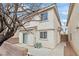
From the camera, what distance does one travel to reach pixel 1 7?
6.08 feet

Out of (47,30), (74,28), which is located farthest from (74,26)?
(47,30)

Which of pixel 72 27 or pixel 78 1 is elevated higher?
pixel 78 1

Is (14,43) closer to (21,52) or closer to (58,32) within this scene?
(21,52)

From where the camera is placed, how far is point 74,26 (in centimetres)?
183

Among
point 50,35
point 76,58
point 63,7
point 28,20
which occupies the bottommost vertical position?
point 76,58

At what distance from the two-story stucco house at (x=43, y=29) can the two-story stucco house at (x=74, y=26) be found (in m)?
0.14

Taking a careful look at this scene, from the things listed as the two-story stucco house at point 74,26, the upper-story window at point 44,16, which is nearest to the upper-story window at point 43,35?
the upper-story window at point 44,16

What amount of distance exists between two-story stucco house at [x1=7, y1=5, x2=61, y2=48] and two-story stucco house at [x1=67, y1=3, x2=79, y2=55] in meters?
0.14

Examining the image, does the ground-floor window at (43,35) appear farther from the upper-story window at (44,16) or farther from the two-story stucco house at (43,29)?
the upper-story window at (44,16)

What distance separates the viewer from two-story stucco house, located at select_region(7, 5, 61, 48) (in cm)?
184

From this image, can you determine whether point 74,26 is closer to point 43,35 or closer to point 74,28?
point 74,28

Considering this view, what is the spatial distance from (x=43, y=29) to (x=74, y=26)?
375 mm

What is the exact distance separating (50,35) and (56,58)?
0.95 feet

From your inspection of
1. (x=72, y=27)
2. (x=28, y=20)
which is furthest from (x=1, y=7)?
(x=72, y=27)
